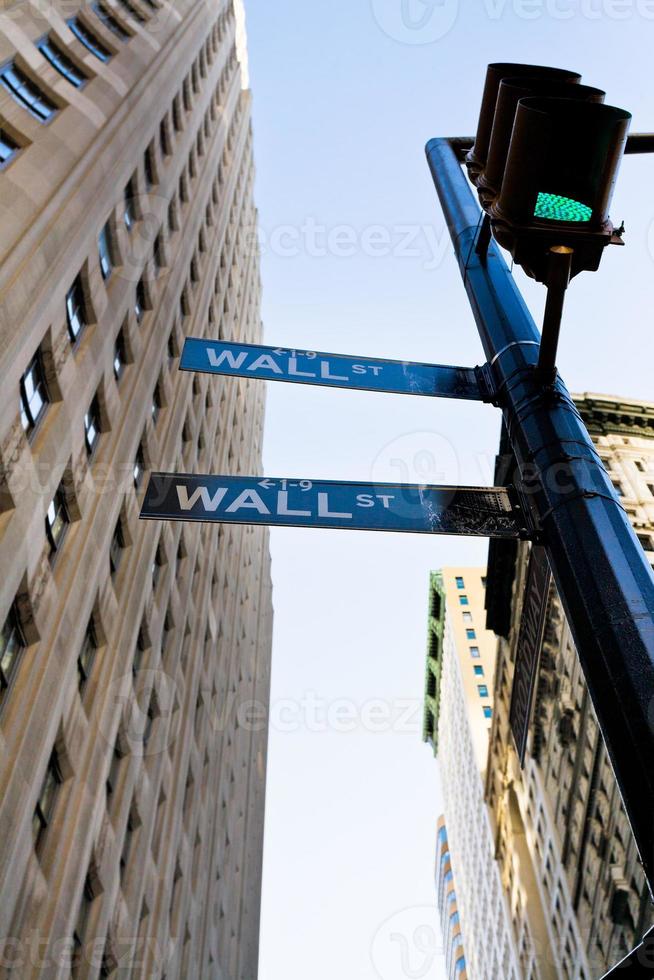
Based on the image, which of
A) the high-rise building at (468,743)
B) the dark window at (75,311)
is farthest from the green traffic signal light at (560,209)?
the high-rise building at (468,743)

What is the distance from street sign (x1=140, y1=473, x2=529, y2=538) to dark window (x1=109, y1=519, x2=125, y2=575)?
20128 mm

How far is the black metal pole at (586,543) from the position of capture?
2928 mm

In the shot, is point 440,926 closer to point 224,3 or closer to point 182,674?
point 182,674

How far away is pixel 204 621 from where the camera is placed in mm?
38125

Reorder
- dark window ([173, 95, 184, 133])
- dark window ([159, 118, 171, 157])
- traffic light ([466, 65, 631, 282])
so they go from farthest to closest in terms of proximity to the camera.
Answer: dark window ([173, 95, 184, 133])
dark window ([159, 118, 171, 157])
traffic light ([466, 65, 631, 282])

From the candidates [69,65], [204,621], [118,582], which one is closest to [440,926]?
[204,621]

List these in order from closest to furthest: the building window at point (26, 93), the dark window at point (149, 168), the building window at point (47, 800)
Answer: the building window at point (47, 800) → the building window at point (26, 93) → the dark window at point (149, 168)

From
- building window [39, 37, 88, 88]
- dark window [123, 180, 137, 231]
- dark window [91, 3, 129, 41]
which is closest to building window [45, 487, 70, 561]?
dark window [123, 180, 137, 231]

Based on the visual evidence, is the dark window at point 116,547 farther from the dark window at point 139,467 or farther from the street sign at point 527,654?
the street sign at point 527,654

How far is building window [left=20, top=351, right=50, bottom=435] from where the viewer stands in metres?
18.5

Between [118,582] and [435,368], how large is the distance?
20854mm

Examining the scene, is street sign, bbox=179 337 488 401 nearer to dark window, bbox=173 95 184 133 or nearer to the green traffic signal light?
the green traffic signal light

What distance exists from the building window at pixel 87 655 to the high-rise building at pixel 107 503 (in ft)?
0.29

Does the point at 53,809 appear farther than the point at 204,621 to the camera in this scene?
No
